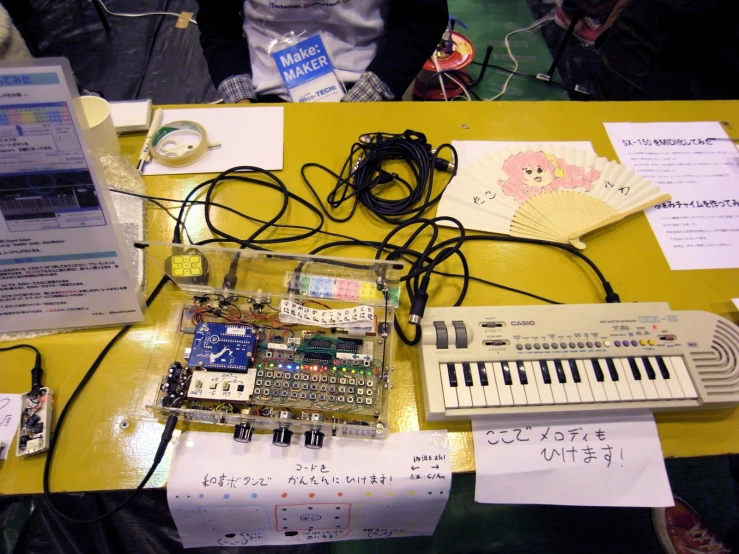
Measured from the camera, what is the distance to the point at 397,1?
1249mm

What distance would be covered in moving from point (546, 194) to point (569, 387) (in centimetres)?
42

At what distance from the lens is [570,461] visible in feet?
2.30

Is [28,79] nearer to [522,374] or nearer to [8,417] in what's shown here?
[8,417]

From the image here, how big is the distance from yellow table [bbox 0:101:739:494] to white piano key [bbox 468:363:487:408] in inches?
2.5

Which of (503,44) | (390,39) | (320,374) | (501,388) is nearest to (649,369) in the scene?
(501,388)

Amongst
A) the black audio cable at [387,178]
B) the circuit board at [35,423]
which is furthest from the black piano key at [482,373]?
the circuit board at [35,423]

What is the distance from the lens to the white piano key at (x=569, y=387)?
27.5 inches

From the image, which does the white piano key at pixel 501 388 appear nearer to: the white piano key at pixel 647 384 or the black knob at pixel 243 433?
the white piano key at pixel 647 384

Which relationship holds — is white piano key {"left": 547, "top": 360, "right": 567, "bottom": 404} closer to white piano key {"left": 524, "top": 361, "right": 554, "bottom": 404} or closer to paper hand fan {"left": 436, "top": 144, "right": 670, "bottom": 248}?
white piano key {"left": 524, "top": 361, "right": 554, "bottom": 404}

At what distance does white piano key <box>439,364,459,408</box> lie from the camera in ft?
2.23

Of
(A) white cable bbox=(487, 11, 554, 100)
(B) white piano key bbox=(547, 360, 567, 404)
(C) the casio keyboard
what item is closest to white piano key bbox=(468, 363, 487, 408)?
(C) the casio keyboard

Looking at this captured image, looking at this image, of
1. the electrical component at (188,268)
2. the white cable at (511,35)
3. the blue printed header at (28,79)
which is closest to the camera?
the blue printed header at (28,79)

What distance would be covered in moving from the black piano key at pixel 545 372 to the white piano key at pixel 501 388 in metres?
0.06

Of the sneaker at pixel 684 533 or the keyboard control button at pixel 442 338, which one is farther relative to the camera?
the sneaker at pixel 684 533
